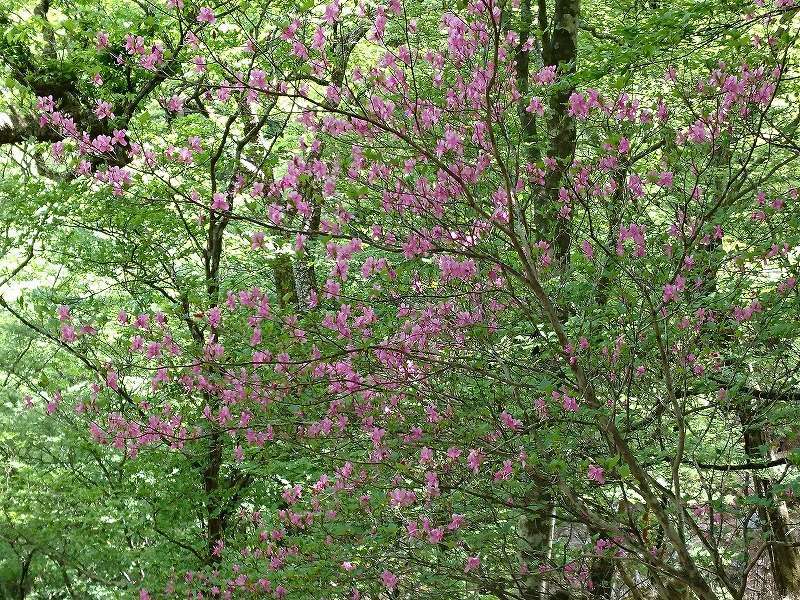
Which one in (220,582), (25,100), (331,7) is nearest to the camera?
(331,7)

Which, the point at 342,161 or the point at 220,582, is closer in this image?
the point at 342,161

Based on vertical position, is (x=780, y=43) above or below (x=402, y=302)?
above

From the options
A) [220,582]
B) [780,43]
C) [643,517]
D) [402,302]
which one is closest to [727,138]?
[780,43]

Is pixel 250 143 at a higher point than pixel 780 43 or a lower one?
higher

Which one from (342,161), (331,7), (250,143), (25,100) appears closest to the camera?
(331,7)

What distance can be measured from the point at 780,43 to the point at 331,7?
6.18 ft

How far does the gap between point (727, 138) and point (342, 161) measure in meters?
1.62

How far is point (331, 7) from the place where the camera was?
3.50 metres

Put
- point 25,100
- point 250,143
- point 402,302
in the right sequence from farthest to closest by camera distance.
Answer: point 250,143, point 25,100, point 402,302

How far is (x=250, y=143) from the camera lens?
30.8 feet

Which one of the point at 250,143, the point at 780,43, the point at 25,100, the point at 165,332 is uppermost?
the point at 250,143

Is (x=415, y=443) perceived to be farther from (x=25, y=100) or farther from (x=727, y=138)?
(x=25, y=100)

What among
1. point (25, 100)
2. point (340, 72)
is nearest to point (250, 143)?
point (25, 100)

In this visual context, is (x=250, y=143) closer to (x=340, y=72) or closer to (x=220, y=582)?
(x=220, y=582)
